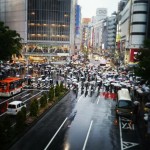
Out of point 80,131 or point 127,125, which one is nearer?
point 80,131

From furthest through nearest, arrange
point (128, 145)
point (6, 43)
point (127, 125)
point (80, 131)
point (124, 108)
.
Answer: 1. point (6, 43)
2. point (124, 108)
3. point (127, 125)
4. point (80, 131)
5. point (128, 145)

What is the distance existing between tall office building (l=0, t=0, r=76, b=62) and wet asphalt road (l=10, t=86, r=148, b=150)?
87368 millimetres

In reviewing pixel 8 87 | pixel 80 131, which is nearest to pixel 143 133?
pixel 80 131

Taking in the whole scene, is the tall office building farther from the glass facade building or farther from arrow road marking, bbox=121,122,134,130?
arrow road marking, bbox=121,122,134,130

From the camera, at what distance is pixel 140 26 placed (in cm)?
9488

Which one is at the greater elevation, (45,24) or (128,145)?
(45,24)

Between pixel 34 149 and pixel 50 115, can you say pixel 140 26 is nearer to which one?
pixel 50 115

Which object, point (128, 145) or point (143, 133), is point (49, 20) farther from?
point (128, 145)

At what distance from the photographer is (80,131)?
26.3 meters

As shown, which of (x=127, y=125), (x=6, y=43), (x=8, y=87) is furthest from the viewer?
(x=6, y=43)

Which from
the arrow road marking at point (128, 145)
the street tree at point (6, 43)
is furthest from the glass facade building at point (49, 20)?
the arrow road marking at point (128, 145)

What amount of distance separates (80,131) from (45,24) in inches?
3924

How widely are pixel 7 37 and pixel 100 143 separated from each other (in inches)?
1274

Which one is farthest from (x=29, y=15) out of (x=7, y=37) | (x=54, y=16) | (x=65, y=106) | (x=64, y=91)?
(x=65, y=106)
